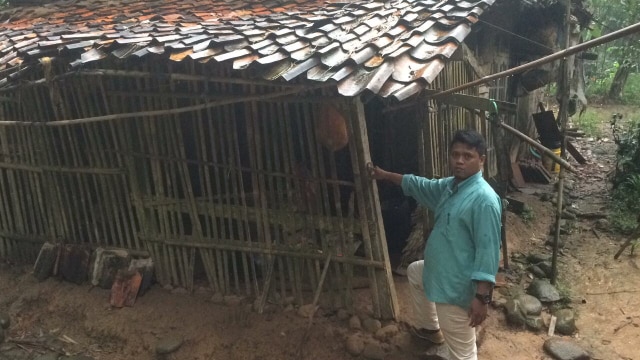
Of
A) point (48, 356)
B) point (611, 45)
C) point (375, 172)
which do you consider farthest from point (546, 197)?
point (611, 45)

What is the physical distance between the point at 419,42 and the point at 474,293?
200cm

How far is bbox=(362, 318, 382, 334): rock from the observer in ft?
13.8

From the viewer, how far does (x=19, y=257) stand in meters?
5.80

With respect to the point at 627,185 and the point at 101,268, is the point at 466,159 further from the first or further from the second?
the point at 627,185

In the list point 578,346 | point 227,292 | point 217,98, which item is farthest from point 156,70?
point 578,346

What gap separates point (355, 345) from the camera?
4082mm

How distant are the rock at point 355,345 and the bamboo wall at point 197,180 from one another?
33 cm

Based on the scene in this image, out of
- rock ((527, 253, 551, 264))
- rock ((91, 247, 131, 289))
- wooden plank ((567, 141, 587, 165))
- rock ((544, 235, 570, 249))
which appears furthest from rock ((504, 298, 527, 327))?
rock ((91, 247, 131, 289))

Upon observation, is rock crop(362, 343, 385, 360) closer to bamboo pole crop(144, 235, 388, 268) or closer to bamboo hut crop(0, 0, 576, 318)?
bamboo hut crop(0, 0, 576, 318)

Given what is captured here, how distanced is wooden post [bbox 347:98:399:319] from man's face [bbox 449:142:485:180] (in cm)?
92

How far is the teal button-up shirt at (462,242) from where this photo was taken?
2977 millimetres

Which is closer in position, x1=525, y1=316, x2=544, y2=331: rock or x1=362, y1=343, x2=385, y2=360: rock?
x1=362, y1=343, x2=385, y2=360: rock

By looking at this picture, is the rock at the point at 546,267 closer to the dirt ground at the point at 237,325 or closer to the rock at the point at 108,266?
the dirt ground at the point at 237,325

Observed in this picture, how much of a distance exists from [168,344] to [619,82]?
19.0 meters
